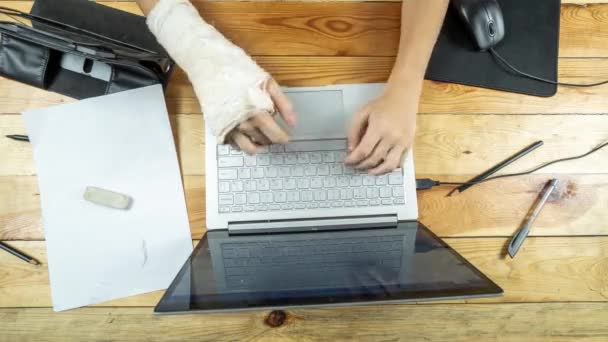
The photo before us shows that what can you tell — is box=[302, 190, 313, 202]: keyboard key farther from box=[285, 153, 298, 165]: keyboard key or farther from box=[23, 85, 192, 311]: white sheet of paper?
box=[23, 85, 192, 311]: white sheet of paper

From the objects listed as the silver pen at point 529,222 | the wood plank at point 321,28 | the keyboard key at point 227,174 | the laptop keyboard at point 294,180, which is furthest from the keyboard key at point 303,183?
the silver pen at point 529,222

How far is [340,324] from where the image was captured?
640 mm

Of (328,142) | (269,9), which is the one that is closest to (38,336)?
(328,142)

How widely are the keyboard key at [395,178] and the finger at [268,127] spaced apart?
209 mm

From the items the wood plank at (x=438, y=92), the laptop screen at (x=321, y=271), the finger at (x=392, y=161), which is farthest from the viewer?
the wood plank at (x=438, y=92)

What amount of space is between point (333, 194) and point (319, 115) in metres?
0.13

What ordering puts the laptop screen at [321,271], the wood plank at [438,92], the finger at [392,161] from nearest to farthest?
1. the laptop screen at [321,271]
2. the finger at [392,161]
3. the wood plank at [438,92]

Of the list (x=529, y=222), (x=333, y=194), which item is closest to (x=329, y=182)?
(x=333, y=194)

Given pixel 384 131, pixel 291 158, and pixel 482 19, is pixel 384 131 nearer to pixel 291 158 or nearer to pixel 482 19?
pixel 291 158

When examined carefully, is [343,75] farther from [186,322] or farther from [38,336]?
[38,336]

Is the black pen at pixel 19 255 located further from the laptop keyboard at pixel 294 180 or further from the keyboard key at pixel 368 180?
the keyboard key at pixel 368 180

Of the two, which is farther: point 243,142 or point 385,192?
point 385,192

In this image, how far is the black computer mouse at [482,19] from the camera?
652mm

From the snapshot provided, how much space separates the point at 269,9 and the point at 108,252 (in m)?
0.47
